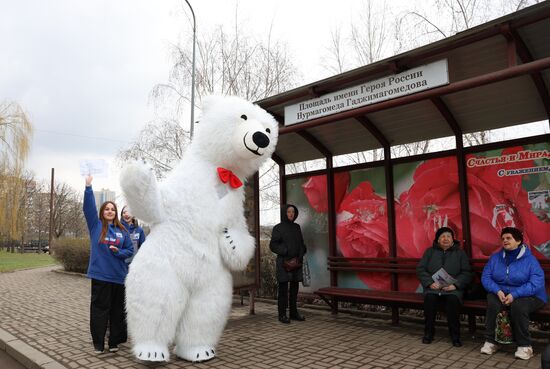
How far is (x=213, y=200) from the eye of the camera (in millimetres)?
3947

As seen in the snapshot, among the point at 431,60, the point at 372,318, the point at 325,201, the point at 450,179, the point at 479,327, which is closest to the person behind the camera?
the point at 431,60

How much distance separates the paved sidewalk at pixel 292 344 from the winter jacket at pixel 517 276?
2.04ft

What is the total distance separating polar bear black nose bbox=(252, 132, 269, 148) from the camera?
3.88 m

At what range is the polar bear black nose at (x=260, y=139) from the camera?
388 cm

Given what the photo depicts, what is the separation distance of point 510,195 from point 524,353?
197 cm

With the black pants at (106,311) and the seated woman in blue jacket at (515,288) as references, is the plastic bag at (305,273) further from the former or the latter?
the black pants at (106,311)

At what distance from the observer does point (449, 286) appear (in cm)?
463

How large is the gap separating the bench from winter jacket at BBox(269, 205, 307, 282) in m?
0.57

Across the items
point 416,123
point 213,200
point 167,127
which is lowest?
point 213,200

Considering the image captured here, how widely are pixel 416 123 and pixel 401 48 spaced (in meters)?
7.96

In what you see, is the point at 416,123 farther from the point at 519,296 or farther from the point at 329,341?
the point at 329,341

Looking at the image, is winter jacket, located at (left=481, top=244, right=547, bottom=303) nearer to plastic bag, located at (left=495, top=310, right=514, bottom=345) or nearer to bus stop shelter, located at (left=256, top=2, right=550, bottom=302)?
plastic bag, located at (left=495, top=310, right=514, bottom=345)

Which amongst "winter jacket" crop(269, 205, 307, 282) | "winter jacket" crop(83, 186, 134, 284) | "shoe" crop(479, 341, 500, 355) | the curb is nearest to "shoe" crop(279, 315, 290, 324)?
"winter jacket" crop(269, 205, 307, 282)

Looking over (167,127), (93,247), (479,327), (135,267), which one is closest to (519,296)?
(479,327)
